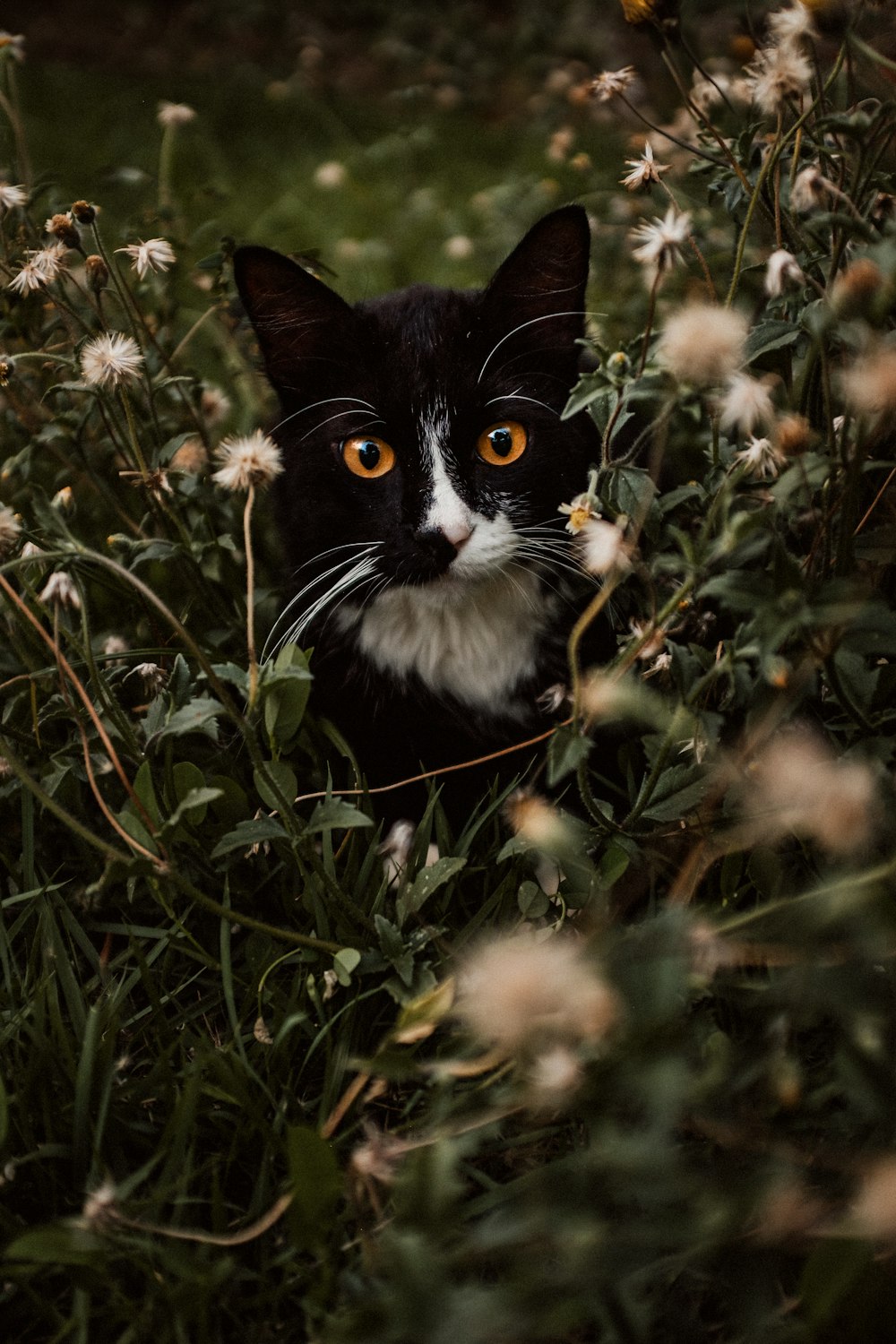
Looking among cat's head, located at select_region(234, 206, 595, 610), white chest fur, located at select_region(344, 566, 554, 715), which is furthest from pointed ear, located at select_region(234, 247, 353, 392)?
white chest fur, located at select_region(344, 566, 554, 715)

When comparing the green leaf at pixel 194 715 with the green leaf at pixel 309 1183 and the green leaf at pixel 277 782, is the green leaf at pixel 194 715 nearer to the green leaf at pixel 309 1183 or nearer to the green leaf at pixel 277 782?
the green leaf at pixel 277 782

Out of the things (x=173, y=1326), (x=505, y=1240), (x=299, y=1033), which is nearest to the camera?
(x=505, y=1240)

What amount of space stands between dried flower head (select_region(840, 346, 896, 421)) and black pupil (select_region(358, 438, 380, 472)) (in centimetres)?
71

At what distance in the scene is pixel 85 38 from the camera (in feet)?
21.3

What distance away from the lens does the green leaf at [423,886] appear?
122cm

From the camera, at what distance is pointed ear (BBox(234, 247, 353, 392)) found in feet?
4.41

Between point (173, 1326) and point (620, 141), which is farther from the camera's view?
point (620, 141)

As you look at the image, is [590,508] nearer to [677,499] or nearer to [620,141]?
[677,499]

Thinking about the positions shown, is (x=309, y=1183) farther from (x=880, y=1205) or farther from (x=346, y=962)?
(x=880, y=1205)

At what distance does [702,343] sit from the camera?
31.4 inches

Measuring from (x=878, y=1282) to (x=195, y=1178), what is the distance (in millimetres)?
704

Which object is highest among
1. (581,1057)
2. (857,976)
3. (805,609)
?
(805,609)

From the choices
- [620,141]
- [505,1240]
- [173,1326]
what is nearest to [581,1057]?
[505,1240]

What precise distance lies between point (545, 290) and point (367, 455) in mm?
356
